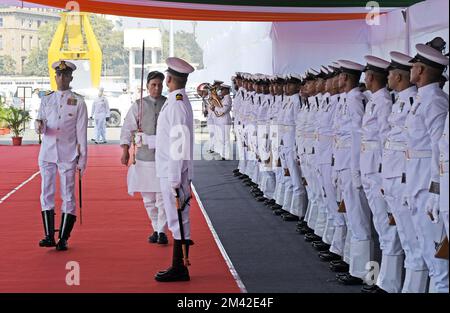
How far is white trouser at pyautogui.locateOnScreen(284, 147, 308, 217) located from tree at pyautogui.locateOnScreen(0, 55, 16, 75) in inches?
2313

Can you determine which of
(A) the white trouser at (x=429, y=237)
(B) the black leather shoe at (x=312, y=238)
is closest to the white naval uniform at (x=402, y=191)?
(A) the white trouser at (x=429, y=237)

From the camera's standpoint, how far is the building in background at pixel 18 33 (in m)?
69.3

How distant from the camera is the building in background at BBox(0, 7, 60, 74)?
2729 inches

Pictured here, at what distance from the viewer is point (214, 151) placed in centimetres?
2345

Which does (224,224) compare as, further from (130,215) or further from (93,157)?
(93,157)

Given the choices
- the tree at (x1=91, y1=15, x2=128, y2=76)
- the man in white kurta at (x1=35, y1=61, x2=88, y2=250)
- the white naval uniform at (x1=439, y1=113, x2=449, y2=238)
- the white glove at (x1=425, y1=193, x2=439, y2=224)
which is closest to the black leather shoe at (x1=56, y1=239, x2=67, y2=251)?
the man in white kurta at (x1=35, y1=61, x2=88, y2=250)

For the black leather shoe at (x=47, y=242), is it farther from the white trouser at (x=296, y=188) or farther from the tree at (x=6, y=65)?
the tree at (x=6, y=65)

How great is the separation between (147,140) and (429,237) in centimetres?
444

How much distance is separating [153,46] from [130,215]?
36.5 m

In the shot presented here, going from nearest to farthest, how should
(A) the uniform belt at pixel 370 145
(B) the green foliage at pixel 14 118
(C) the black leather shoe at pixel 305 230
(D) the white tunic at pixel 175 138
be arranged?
(A) the uniform belt at pixel 370 145
(D) the white tunic at pixel 175 138
(C) the black leather shoe at pixel 305 230
(B) the green foliage at pixel 14 118

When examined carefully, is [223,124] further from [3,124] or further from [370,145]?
[370,145]

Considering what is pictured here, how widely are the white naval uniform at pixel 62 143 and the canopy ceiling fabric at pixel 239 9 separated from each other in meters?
4.30

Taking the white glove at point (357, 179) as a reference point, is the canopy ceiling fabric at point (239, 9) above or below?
above

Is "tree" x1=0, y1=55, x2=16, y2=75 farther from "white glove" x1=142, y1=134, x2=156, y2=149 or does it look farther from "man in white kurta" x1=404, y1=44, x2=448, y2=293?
"man in white kurta" x1=404, y1=44, x2=448, y2=293
